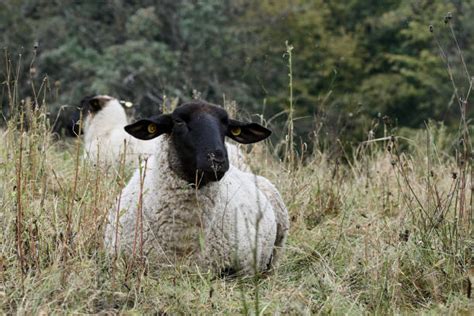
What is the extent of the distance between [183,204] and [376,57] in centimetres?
2399

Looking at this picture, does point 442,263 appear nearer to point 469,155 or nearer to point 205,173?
point 469,155

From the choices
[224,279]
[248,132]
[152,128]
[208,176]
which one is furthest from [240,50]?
[224,279]

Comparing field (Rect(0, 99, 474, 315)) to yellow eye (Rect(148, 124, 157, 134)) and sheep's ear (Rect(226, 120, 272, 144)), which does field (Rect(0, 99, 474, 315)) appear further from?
sheep's ear (Rect(226, 120, 272, 144))

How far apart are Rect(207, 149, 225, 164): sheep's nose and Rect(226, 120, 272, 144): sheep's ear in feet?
1.93

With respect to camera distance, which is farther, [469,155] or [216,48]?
[216,48]

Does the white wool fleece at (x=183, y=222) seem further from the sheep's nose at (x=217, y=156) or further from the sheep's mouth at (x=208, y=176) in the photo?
the sheep's nose at (x=217, y=156)

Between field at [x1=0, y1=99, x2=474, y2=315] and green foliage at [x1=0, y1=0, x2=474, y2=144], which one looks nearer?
field at [x1=0, y1=99, x2=474, y2=315]

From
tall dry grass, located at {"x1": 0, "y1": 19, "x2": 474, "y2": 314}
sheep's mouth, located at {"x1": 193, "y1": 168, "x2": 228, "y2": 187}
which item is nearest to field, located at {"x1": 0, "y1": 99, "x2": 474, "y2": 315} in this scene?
tall dry grass, located at {"x1": 0, "y1": 19, "x2": 474, "y2": 314}

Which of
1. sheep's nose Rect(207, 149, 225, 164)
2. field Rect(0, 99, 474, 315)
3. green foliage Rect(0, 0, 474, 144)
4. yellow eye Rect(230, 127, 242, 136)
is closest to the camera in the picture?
field Rect(0, 99, 474, 315)

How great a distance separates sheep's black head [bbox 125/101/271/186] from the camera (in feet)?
15.3

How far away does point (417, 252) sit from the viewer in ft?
15.5

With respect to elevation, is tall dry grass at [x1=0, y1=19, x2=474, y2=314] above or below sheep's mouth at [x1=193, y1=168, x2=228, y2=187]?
below

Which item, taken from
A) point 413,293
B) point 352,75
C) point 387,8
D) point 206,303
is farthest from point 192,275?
point 387,8

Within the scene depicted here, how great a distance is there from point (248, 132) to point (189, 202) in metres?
0.68
